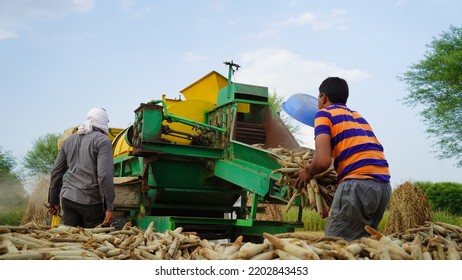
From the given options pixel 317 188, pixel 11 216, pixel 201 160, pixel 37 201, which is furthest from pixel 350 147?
pixel 11 216

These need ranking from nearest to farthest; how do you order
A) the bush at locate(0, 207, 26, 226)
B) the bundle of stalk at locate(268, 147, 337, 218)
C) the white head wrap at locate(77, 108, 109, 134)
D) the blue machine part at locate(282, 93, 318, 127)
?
the bundle of stalk at locate(268, 147, 337, 218)
the white head wrap at locate(77, 108, 109, 134)
the blue machine part at locate(282, 93, 318, 127)
the bush at locate(0, 207, 26, 226)

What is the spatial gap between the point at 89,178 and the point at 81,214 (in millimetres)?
445

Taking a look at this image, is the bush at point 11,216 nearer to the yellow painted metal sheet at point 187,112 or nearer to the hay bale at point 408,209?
the hay bale at point 408,209

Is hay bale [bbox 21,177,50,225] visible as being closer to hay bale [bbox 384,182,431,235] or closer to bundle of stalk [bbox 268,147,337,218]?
hay bale [bbox 384,182,431,235]

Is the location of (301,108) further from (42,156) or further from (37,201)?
(42,156)

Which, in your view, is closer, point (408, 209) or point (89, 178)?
point (89, 178)

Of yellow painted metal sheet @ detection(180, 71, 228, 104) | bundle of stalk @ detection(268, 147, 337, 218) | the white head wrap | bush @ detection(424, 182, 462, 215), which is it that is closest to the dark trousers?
the white head wrap

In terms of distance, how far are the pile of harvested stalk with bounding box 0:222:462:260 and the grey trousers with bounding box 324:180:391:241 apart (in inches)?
13.7

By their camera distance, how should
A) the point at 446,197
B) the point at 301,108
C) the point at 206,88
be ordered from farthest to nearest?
the point at 446,197 < the point at 206,88 < the point at 301,108

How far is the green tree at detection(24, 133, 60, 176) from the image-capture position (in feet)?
130

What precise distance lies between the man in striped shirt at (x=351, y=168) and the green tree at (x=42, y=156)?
37472mm

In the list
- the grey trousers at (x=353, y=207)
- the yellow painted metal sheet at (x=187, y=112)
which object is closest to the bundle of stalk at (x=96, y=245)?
the grey trousers at (x=353, y=207)

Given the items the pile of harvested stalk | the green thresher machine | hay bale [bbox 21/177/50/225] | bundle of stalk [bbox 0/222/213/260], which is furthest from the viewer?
hay bale [bbox 21/177/50/225]

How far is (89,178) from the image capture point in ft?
20.5
